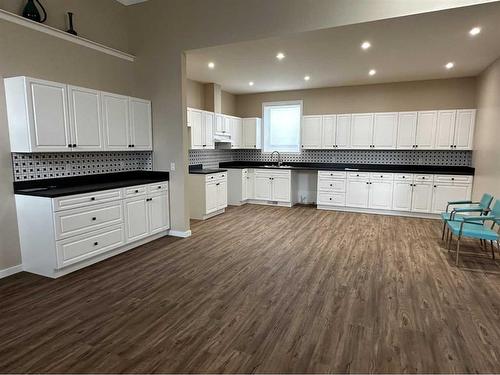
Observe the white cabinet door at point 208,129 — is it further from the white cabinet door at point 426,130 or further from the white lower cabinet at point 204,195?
the white cabinet door at point 426,130

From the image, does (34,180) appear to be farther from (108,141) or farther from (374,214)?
(374,214)

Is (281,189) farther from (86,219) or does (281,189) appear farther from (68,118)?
(68,118)

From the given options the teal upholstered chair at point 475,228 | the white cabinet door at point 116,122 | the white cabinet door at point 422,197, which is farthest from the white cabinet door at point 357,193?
the white cabinet door at point 116,122

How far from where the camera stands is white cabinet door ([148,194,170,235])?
173 inches

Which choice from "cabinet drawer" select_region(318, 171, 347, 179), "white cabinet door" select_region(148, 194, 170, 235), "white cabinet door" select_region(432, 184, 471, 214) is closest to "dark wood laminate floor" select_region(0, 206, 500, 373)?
"white cabinet door" select_region(148, 194, 170, 235)

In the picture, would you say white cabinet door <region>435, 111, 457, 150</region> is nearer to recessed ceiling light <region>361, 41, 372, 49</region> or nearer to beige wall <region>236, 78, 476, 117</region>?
beige wall <region>236, 78, 476, 117</region>

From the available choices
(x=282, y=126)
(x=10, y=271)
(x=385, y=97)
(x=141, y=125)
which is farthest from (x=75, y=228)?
(x=385, y=97)

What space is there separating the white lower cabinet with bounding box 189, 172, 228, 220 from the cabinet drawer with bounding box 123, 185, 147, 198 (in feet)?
5.17

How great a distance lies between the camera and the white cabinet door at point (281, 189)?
22.9 feet

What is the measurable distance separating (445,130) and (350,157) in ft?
6.28

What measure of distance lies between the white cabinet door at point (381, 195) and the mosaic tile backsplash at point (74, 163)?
4444 millimetres

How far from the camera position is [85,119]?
368 centimetres

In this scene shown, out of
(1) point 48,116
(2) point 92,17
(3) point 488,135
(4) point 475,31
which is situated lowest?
(3) point 488,135

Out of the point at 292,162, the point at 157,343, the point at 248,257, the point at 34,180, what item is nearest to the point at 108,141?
the point at 34,180
